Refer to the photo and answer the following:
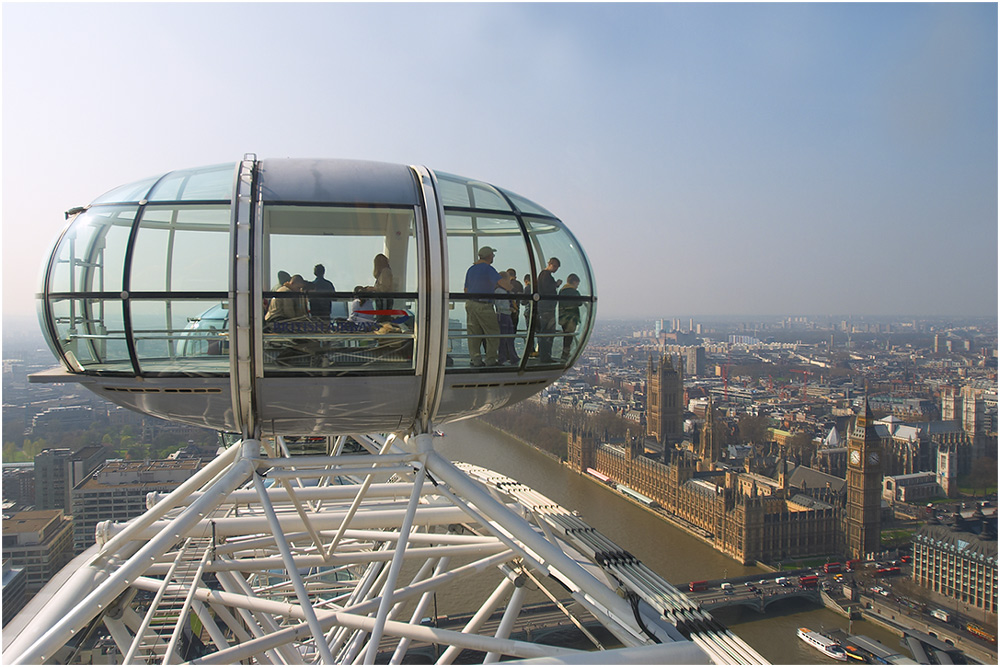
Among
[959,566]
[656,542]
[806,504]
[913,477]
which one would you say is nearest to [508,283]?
[656,542]

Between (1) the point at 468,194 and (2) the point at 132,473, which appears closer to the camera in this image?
(1) the point at 468,194

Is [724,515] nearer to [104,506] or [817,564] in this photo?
[817,564]

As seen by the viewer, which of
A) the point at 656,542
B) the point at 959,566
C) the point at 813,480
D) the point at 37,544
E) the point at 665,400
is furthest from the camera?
the point at 665,400

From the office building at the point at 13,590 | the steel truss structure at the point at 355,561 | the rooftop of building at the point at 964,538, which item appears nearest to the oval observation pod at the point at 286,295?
the steel truss structure at the point at 355,561

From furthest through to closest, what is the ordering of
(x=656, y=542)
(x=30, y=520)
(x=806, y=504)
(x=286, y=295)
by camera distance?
(x=806, y=504), (x=656, y=542), (x=30, y=520), (x=286, y=295)

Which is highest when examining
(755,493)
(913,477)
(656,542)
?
(755,493)

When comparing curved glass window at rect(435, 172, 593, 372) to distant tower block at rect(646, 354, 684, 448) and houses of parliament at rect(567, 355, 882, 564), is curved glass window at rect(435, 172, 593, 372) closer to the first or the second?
houses of parliament at rect(567, 355, 882, 564)

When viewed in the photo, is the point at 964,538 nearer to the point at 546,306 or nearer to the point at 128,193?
the point at 546,306

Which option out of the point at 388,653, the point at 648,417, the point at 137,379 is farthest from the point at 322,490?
the point at 648,417
